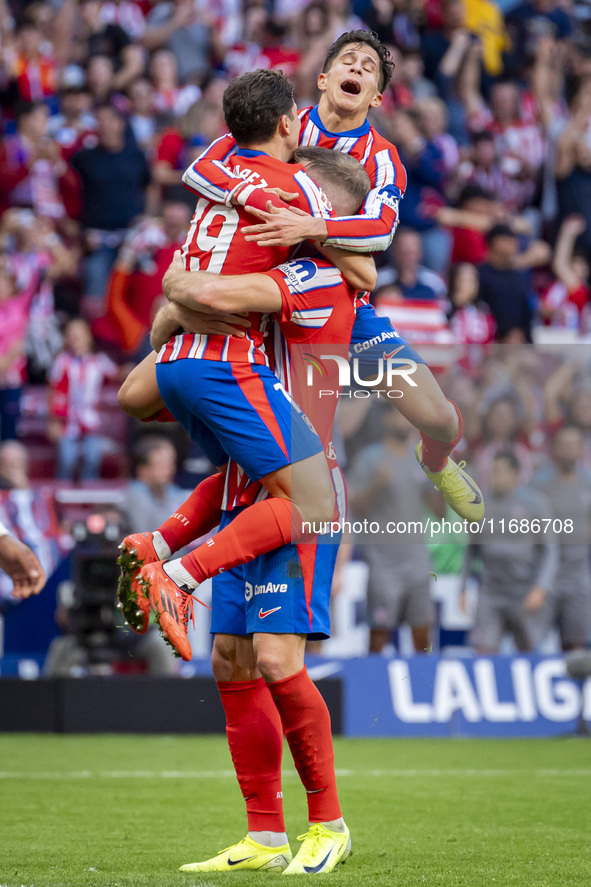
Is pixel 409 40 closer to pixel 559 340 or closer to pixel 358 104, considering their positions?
pixel 559 340

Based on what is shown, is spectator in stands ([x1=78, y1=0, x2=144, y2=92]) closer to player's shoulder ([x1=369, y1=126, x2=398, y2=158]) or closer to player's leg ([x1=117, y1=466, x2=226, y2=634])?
player's shoulder ([x1=369, y1=126, x2=398, y2=158])

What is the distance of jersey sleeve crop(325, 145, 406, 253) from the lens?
3.97 meters

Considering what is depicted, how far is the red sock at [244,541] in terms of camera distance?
3.85 meters

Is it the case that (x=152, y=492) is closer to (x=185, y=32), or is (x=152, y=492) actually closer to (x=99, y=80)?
(x=99, y=80)

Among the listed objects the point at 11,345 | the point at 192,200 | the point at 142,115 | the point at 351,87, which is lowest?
the point at 351,87

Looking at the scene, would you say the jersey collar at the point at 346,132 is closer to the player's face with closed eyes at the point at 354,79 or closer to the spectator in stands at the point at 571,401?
the player's face with closed eyes at the point at 354,79

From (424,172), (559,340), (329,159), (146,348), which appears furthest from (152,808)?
(424,172)

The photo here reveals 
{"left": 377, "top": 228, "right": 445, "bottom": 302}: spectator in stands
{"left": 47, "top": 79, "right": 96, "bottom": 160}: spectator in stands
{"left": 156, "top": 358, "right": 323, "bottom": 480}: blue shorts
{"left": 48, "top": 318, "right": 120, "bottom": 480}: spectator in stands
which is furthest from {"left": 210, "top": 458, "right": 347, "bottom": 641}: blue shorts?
{"left": 47, "top": 79, "right": 96, "bottom": 160}: spectator in stands

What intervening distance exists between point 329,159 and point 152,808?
117 inches

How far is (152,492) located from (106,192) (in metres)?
4.12

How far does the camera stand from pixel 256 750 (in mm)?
4047

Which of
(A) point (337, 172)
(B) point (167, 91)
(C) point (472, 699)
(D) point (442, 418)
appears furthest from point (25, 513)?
(B) point (167, 91)

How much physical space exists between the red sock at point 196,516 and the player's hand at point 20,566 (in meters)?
→ 0.46

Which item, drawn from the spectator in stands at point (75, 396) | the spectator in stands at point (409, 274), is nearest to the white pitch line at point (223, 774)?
the spectator in stands at point (75, 396)
